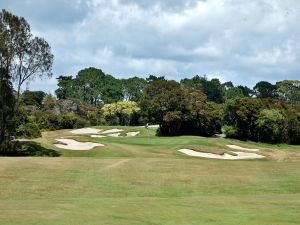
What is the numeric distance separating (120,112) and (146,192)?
3747 inches

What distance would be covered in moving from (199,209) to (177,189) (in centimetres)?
792

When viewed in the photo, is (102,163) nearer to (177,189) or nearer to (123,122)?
(177,189)

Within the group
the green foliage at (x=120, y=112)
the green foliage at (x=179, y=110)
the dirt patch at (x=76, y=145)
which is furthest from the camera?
the green foliage at (x=120, y=112)

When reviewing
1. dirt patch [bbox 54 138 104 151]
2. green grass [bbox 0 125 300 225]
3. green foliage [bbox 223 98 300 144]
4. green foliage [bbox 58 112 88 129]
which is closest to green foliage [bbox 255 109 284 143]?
green foliage [bbox 223 98 300 144]

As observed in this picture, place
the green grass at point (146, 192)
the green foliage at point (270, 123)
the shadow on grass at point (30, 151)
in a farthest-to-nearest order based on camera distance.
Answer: the green foliage at point (270, 123) < the shadow on grass at point (30, 151) < the green grass at point (146, 192)

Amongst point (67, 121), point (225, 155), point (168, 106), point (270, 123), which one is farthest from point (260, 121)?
point (67, 121)

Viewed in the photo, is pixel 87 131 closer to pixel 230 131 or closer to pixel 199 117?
pixel 199 117

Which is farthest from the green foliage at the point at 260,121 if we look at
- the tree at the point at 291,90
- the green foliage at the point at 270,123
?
the tree at the point at 291,90

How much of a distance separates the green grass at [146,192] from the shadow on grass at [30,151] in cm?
1179

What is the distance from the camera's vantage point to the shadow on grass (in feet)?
147

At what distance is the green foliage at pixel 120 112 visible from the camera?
386 ft

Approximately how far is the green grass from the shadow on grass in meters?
11.8

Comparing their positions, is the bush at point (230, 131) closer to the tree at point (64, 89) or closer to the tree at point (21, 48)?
the tree at point (21, 48)

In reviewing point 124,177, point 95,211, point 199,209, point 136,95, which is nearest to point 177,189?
point 124,177
